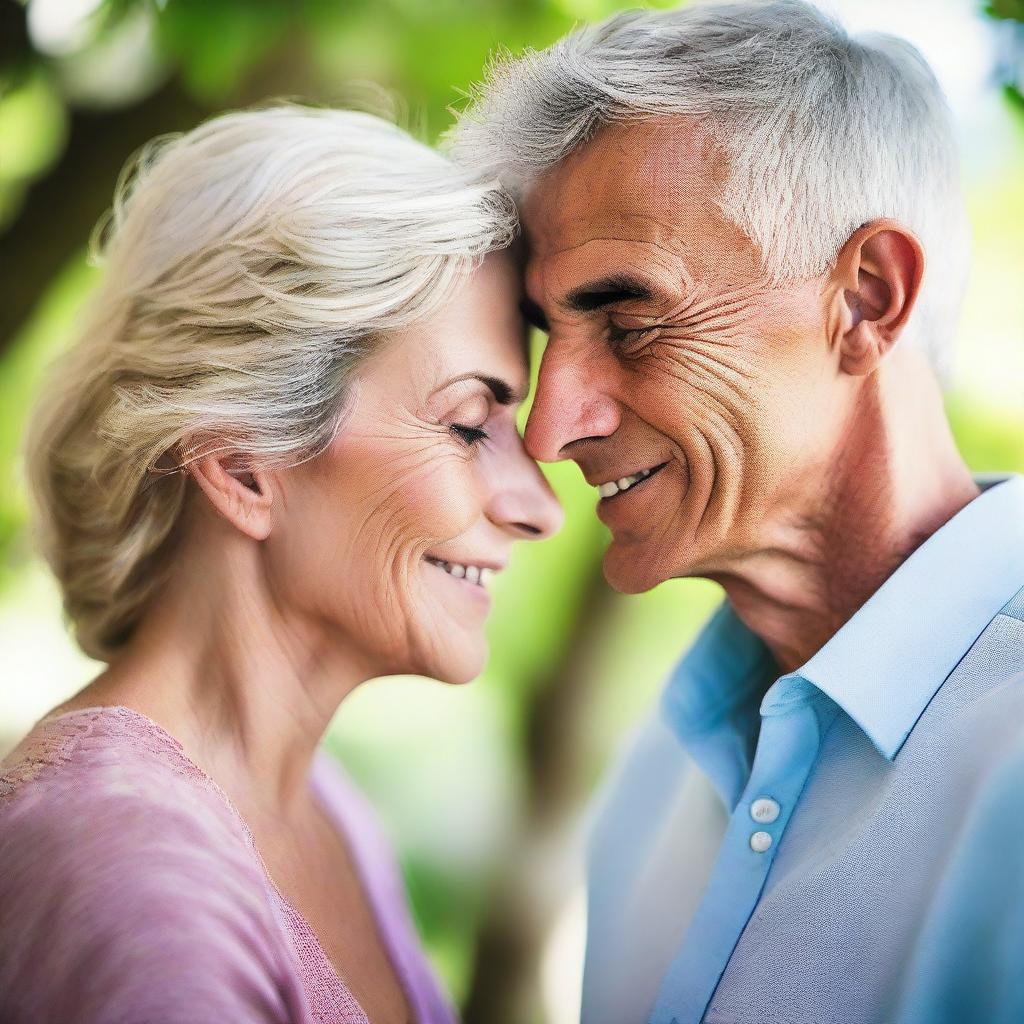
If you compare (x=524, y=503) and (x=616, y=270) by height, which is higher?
(x=616, y=270)

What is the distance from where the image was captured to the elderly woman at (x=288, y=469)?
2148mm

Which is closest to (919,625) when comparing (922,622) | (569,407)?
(922,622)

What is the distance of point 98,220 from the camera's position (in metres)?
3.23

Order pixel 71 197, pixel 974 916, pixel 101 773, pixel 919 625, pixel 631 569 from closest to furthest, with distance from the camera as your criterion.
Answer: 1. pixel 974 916
2. pixel 101 773
3. pixel 919 625
4. pixel 631 569
5. pixel 71 197

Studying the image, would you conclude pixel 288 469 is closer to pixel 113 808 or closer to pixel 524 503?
pixel 524 503

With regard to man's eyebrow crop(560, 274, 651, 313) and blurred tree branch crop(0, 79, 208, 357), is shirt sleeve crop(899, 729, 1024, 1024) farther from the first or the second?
blurred tree branch crop(0, 79, 208, 357)

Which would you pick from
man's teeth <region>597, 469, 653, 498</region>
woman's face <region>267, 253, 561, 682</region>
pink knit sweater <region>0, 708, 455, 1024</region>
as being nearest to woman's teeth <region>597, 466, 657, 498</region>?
man's teeth <region>597, 469, 653, 498</region>

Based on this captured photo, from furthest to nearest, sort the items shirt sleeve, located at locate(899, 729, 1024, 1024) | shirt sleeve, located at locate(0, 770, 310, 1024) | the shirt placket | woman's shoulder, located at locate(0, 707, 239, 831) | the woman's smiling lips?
the woman's smiling lips < the shirt placket < woman's shoulder, located at locate(0, 707, 239, 831) < shirt sleeve, located at locate(899, 729, 1024, 1024) < shirt sleeve, located at locate(0, 770, 310, 1024)

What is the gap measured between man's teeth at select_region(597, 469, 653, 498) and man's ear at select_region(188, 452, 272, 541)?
0.76 meters

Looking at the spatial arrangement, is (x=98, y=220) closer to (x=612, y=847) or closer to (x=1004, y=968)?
(x=612, y=847)

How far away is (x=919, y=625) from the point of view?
80.4 inches

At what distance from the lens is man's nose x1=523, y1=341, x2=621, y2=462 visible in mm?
2287

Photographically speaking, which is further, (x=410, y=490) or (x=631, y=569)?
(x=631, y=569)

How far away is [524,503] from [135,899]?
1.22 meters
